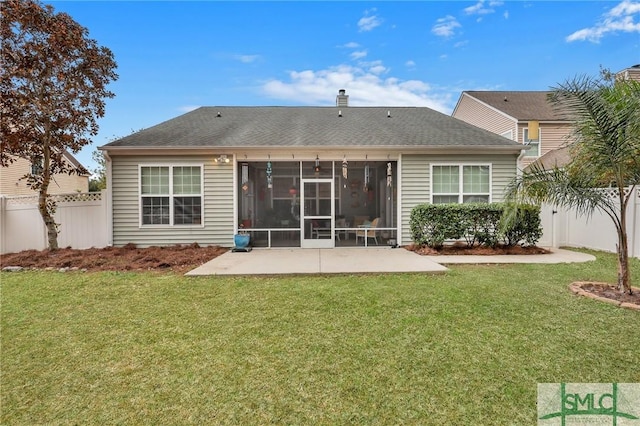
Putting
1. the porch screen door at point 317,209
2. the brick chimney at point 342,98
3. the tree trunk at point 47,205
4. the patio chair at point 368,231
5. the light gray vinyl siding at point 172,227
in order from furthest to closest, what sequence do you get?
the brick chimney at point 342,98 < the patio chair at point 368,231 < the porch screen door at point 317,209 < the light gray vinyl siding at point 172,227 < the tree trunk at point 47,205

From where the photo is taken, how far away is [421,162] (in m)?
9.47

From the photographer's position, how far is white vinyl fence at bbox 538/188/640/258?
834 centimetres

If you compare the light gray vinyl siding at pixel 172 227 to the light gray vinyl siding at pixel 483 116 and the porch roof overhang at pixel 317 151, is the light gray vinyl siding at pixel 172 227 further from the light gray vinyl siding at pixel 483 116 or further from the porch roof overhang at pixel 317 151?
the light gray vinyl siding at pixel 483 116

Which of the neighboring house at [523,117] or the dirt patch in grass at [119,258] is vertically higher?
the neighboring house at [523,117]

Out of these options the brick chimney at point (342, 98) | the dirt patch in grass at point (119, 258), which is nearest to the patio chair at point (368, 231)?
the dirt patch in grass at point (119, 258)

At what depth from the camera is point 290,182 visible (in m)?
9.57

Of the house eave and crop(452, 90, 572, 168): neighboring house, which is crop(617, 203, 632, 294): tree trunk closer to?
the house eave

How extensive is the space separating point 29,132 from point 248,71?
10.2 metres

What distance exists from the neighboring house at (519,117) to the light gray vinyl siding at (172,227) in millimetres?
13573

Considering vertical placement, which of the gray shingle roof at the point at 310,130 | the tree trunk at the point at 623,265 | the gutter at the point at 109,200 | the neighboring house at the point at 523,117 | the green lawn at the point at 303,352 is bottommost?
the green lawn at the point at 303,352

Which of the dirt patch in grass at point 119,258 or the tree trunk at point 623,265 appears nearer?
the tree trunk at point 623,265

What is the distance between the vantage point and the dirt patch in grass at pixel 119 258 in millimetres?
6961

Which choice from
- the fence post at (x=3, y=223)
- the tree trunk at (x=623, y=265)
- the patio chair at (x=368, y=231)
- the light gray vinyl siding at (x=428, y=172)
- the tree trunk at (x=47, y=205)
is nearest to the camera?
the tree trunk at (x=623, y=265)

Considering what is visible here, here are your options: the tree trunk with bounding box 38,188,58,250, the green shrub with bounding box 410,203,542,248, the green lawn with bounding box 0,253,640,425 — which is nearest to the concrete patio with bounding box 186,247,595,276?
the green shrub with bounding box 410,203,542,248
